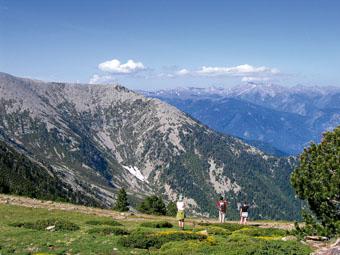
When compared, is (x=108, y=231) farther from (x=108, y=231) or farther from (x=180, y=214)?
(x=180, y=214)

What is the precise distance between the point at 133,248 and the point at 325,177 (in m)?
14.6

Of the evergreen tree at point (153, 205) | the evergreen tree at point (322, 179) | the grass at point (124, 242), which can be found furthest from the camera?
the evergreen tree at point (153, 205)

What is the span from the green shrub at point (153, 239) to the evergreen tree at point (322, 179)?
8563 millimetres

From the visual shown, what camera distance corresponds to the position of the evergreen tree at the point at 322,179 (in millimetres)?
30547

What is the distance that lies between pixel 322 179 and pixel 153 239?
1297cm

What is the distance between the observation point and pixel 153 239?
30.6 metres

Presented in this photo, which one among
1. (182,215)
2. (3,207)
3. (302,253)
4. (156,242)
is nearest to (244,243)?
(302,253)

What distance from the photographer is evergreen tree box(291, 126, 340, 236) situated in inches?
1203

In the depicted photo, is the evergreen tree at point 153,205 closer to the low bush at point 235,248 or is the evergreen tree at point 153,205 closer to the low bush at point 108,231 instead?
the low bush at point 108,231

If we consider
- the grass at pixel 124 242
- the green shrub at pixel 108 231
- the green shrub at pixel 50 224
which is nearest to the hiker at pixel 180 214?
the grass at pixel 124 242

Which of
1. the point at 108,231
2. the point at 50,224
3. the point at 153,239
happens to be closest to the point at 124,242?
the point at 153,239

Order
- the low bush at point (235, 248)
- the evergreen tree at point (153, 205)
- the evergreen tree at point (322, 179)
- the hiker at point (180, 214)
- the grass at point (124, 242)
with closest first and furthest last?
the low bush at point (235, 248) < the grass at point (124, 242) < the evergreen tree at point (322, 179) < the hiker at point (180, 214) < the evergreen tree at point (153, 205)

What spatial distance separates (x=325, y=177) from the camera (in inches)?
1208

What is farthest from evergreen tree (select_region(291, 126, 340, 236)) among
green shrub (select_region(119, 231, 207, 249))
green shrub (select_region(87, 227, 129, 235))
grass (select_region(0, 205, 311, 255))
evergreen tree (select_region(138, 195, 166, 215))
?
evergreen tree (select_region(138, 195, 166, 215))
